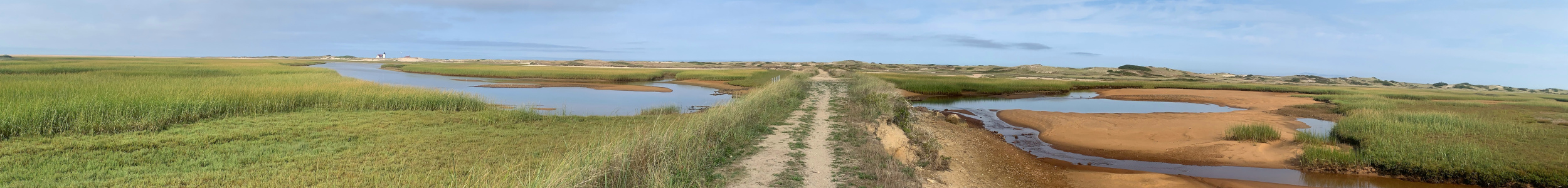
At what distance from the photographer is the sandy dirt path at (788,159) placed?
5.87 meters

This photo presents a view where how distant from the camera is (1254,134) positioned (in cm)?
1043

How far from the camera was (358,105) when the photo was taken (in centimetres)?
1258

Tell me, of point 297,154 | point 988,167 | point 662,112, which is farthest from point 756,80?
point 297,154

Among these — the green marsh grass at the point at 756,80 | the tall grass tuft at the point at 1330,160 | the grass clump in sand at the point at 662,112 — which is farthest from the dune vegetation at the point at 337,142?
the green marsh grass at the point at 756,80

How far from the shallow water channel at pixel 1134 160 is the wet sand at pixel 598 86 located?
422 inches

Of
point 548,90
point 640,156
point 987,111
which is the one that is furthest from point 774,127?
point 548,90

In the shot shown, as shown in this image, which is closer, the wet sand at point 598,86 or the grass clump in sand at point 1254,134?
the grass clump in sand at point 1254,134

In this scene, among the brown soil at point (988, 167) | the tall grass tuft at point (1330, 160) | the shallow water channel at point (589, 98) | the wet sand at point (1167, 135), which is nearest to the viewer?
the brown soil at point (988, 167)

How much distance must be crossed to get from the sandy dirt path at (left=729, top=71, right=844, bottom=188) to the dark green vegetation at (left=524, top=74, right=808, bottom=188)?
21 cm

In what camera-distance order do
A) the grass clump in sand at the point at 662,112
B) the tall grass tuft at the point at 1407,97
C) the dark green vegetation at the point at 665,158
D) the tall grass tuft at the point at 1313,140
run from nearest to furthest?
the dark green vegetation at the point at 665,158
the tall grass tuft at the point at 1313,140
the grass clump in sand at the point at 662,112
the tall grass tuft at the point at 1407,97

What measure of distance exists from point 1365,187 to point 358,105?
48.9 feet

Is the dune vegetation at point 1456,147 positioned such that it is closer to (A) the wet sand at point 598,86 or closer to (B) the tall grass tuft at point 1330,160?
(B) the tall grass tuft at point 1330,160

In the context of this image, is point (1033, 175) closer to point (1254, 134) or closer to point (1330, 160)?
point (1330, 160)

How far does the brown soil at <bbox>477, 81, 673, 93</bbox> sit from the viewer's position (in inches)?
1098
